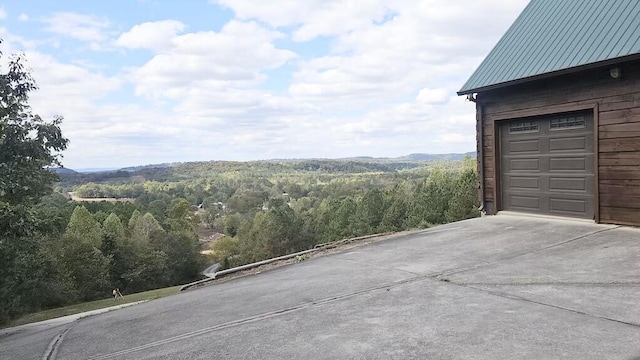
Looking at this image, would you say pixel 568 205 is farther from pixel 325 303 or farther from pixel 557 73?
pixel 325 303

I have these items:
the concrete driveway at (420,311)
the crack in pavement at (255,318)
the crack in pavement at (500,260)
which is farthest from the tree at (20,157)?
the crack in pavement at (500,260)

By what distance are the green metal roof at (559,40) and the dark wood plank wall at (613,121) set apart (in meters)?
0.37

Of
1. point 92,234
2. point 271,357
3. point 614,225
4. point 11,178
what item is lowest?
point 92,234

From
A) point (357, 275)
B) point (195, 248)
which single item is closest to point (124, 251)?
point (195, 248)

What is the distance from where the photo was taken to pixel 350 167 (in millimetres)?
140125

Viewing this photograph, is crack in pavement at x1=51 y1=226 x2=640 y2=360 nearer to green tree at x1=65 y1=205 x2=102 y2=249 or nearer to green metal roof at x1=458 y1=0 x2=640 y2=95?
green metal roof at x1=458 y1=0 x2=640 y2=95

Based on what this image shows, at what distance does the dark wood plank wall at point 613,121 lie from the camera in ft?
25.3

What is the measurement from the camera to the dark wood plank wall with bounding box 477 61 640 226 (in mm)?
7719

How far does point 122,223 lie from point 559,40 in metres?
53.0

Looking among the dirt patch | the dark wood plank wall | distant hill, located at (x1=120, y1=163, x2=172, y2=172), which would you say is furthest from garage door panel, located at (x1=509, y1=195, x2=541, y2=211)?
distant hill, located at (x1=120, y1=163, x2=172, y2=172)

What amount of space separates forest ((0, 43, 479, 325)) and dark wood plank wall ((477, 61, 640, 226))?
515cm

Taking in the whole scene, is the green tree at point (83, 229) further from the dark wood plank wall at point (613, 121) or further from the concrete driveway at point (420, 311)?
the dark wood plank wall at point (613, 121)

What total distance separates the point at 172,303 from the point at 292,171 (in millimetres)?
146220

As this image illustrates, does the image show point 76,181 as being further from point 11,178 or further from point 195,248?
point 11,178
